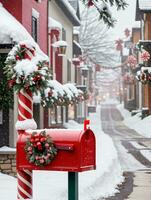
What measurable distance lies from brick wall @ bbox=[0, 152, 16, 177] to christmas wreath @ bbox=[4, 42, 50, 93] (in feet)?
16.7

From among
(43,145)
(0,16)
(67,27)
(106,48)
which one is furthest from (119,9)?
(106,48)

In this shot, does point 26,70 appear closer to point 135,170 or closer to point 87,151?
point 87,151

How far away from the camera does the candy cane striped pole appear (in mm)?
8930

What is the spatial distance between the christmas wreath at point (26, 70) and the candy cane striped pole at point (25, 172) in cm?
16

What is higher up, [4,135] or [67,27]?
[67,27]

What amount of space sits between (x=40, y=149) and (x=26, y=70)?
132cm

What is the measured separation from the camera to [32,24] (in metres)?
19.5

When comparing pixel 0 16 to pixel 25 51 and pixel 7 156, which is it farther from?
pixel 25 51

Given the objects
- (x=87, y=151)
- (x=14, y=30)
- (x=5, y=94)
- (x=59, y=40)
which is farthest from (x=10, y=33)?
(x=59, y=40)

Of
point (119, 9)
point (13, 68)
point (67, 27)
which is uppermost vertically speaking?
point (67, 27)

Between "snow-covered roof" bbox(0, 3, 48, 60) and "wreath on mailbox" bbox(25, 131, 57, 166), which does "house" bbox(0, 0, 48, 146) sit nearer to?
"snow-covered roof" bbox(0, 3, 48, 60)

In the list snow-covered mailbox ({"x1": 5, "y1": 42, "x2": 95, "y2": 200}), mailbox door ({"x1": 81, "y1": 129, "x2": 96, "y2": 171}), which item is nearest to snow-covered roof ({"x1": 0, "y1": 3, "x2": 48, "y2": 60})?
snow-covered mailbox ({"x1": 5, "y1": 42, "x2": 95, "y2": 200})

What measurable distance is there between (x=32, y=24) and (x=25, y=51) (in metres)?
10.3

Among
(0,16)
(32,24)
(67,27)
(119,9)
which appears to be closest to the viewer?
(119,9)
